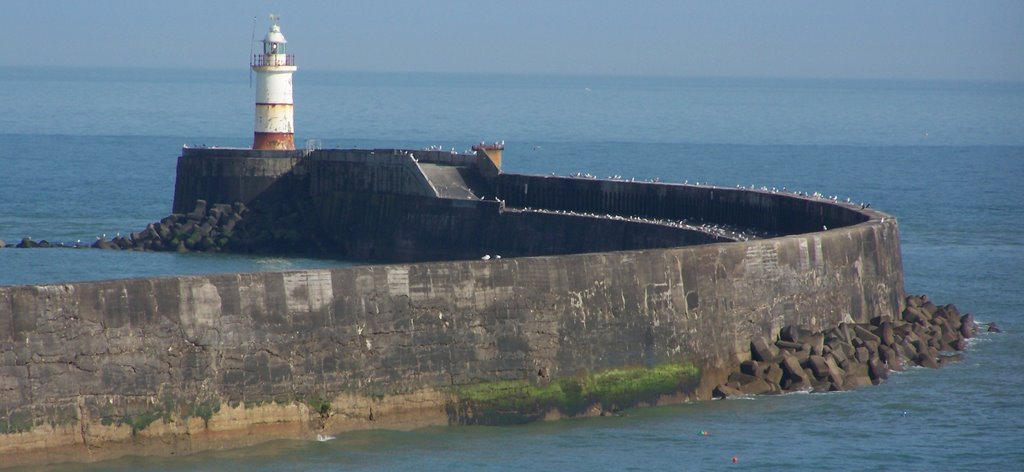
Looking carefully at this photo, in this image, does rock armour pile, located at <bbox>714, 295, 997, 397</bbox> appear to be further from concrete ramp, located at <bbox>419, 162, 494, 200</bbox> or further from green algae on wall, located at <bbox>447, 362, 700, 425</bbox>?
concrete ramp, located at <bbox>419, 162, 494, 200</bbox>

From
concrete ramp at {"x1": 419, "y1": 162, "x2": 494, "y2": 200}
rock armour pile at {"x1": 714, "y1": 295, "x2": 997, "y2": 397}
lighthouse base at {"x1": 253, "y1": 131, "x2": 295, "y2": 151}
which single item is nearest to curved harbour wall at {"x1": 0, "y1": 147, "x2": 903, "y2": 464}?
rock armour pile at {"x1": 714, "y1": 295, "x2": 997, "y2": 397}

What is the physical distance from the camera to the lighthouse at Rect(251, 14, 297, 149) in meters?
38.9

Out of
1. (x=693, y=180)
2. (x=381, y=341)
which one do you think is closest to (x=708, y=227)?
(x=381, y=341)

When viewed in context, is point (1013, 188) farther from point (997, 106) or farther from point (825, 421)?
point (997, 106)

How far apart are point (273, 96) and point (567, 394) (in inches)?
886

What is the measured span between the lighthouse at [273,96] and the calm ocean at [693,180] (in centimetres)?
424

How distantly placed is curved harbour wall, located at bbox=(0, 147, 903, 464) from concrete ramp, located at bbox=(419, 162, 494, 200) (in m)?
14.1

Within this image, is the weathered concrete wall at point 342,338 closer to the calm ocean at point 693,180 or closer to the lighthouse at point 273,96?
the calm ocean at point 693,180

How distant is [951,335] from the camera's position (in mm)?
23500

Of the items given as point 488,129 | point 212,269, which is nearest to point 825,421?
point 212,269

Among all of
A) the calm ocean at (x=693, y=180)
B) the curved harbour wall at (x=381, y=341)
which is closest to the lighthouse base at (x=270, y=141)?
the calm ocean at (x=693, y=180)

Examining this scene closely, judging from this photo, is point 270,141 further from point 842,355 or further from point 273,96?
point 842,355

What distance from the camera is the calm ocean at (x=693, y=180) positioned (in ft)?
55.2

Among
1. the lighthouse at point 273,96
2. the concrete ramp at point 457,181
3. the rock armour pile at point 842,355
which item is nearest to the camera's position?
the rock armour pile at point 842,355
